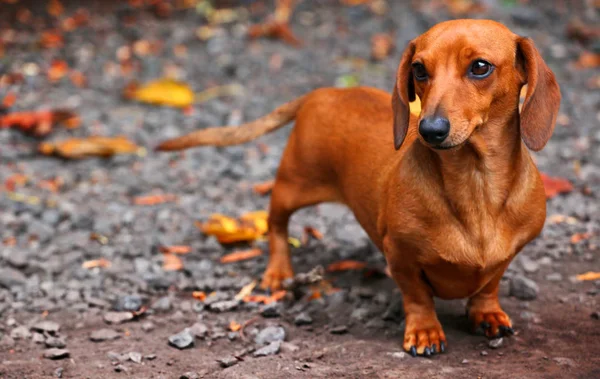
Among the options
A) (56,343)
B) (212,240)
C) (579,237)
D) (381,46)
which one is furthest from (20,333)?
(381,46)

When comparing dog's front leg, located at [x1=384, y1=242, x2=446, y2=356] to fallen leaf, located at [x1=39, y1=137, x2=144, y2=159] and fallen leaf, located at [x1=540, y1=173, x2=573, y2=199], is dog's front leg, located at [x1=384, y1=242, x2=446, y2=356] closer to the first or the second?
Result: fallen leaf, located at [x1=540, y1=173, x2=573, y2=199]

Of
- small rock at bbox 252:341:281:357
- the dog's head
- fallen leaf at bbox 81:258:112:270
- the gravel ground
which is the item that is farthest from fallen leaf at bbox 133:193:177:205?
the dog's head

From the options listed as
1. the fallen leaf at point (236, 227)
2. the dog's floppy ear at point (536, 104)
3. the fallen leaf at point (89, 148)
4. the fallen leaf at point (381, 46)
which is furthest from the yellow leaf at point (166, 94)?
the dog's floppy ear at point (536, 104)

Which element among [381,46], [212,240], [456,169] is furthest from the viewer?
[381,46]

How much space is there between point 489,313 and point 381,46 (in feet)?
17.3

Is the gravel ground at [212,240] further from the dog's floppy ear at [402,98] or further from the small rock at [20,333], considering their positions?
the dog's floppy ear at [402,98]

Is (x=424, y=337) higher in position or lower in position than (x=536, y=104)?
lower

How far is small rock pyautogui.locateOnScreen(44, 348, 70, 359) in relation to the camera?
3.87 meters

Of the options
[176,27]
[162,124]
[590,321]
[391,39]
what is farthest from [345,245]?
[176,27]

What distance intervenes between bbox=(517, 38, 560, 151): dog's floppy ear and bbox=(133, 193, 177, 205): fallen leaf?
3.15 metres

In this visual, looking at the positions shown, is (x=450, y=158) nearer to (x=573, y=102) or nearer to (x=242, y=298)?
(x=242, y=298)

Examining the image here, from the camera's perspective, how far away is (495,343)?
3.84 metres

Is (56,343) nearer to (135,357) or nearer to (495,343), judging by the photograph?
(135,357)

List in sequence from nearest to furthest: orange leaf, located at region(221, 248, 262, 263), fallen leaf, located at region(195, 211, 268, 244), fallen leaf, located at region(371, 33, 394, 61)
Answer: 1. orange leaf, located at region(221, 248, 262, 263)
2. fallen leaf, located at region(195, 211, 268, 244)
3. fallen leaf, located at region(371, 33, 394, 61)
